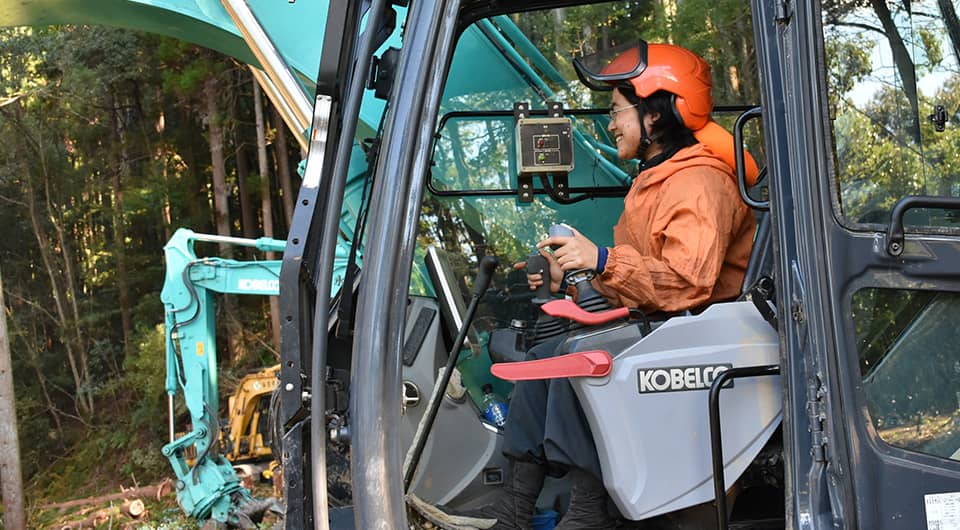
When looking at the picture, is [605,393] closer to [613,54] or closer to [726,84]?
[613,54]

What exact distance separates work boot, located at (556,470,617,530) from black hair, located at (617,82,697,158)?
968 millimetres

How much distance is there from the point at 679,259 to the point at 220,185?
12662 millimetres

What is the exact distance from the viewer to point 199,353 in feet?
21.7

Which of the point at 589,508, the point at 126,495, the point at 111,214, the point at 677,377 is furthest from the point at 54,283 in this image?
the point at 677,377

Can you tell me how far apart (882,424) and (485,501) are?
162 centimetres

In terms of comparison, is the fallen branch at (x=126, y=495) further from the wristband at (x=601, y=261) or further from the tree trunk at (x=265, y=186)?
the wristband at (x=601, y=261)

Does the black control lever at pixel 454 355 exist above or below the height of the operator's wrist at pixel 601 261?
below

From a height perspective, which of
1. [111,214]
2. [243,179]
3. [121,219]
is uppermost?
[243,179]

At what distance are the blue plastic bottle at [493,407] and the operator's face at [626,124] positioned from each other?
1.02m

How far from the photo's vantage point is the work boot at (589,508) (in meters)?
Answer: 2.14

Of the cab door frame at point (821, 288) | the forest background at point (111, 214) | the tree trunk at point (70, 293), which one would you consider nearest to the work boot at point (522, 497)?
the cab door frame at point (821, 288)

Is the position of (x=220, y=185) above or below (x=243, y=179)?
below

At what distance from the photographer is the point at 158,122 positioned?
1493 centimetres

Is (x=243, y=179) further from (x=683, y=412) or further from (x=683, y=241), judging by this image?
(x=683, y=412)
